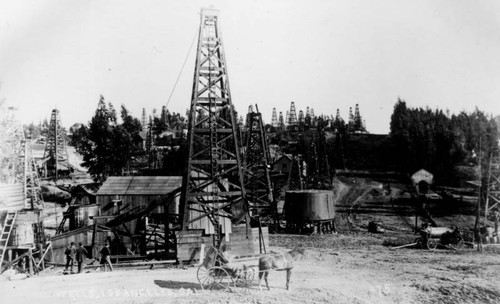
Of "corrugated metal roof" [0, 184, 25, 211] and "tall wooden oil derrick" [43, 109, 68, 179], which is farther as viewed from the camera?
"tall wooden oil derrick" [43, 109, 68, 179]

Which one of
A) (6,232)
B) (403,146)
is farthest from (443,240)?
(403,146)

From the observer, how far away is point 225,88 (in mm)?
18938

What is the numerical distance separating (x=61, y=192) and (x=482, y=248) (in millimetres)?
43636

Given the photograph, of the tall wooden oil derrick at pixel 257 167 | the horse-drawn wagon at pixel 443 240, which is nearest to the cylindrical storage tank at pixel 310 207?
the tall wooden oil derrick at pixel 257 167

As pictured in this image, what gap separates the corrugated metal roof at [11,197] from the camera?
19359mm

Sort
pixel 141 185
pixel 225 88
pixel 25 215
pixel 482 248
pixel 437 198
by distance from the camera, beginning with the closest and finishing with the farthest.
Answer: pixel 225 88, pixel 482 248, pixel 25 215, pixel 141 185, pixel 437 198

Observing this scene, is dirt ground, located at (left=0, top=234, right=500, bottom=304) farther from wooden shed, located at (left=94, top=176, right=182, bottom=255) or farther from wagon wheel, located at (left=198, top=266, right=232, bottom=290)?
wooden shed, located at (left=94, top=176, right=182, bottom=255)

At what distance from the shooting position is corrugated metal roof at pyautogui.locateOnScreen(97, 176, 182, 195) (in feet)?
81.4

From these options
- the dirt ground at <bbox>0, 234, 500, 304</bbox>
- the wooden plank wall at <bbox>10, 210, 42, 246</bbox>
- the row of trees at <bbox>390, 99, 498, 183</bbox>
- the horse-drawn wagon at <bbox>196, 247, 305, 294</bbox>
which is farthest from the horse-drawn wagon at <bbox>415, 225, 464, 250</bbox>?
the row of trees at <bbox>390, 99, 498, 183</bbox>

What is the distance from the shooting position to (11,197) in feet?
69.3

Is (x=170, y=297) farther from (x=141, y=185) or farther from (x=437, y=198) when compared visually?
(x=437, y=198)

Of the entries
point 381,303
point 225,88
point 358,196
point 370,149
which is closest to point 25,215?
point 225,88

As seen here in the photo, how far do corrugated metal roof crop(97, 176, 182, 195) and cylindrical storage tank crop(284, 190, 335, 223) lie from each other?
329 inches

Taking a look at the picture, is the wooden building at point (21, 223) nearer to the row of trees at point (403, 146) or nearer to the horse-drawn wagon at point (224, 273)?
the horse-drawn wagon at point (224, 273)
